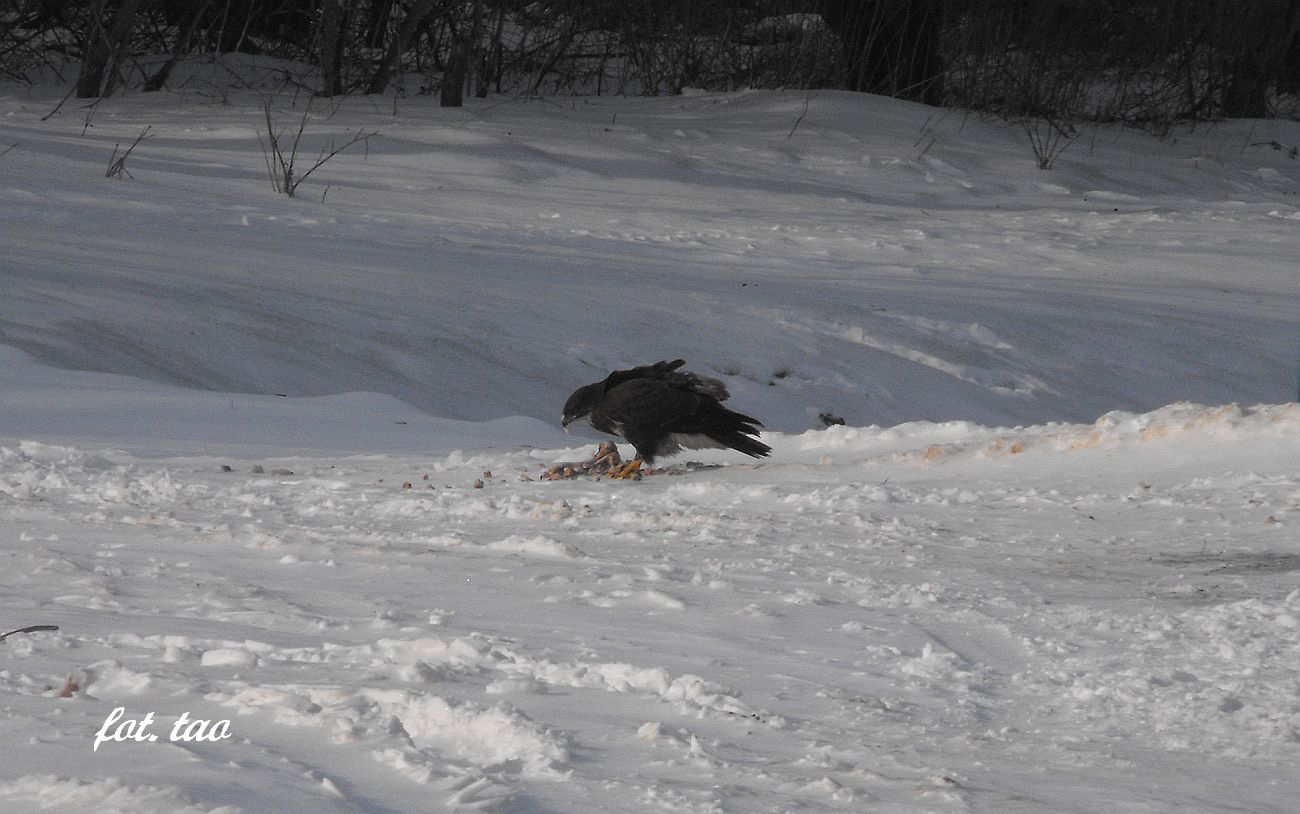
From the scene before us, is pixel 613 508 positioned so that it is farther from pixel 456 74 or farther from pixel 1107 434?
pixel 456 74

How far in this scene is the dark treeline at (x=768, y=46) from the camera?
48.9 ft

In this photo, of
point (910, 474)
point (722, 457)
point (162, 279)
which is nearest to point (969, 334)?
point (722, 457)

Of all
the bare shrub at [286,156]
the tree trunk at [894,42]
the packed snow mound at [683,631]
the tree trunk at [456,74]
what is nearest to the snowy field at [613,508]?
the packed snow mound at [683,631]

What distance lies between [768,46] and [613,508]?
43.9 feet

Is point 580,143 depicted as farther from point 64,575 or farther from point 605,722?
point 605,722

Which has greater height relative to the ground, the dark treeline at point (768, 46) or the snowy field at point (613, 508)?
the dark treeline at point (768, 46)

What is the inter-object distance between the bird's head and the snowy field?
0.69 feet

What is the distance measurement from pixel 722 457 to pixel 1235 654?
272 cm

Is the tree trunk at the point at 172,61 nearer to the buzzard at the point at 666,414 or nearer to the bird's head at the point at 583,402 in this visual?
the bird's head at the point at 583,402

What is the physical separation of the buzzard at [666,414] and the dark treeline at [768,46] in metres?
10.3

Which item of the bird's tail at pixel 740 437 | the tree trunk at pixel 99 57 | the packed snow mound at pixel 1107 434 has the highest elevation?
the tree trunk at pixel 99 57

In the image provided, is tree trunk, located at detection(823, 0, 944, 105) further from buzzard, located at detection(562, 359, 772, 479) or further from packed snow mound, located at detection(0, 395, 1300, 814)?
packed snow mound, located at detection(0, 395, 1300, 814)

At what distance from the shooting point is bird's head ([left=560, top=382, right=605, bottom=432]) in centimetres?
455

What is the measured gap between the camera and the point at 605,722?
6.68 feet
